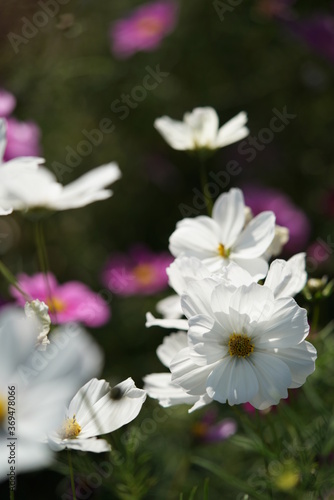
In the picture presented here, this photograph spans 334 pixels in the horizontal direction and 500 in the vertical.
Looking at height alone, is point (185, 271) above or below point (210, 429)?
above

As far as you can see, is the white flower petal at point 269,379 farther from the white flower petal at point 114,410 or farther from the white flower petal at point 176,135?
the white flower petal at point 176,135

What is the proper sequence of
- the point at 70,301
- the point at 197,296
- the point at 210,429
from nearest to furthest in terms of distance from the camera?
the point at 197,296
the point at 210,429
the point at 70,301

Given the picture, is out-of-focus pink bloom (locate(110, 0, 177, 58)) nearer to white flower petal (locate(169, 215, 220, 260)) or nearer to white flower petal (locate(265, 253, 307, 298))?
white flower petal (locate(169, 215, 220, 260))

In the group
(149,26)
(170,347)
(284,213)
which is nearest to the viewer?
(170,347)

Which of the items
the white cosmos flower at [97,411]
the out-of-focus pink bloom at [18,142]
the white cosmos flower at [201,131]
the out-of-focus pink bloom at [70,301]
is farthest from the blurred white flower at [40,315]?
the out-of-focus pink bloom at [18,142]

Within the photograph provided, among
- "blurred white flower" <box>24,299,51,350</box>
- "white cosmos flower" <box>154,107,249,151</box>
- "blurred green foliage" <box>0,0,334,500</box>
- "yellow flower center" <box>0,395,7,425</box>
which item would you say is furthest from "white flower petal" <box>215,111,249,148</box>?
"blurred green foliage" <box>0,0,334,500</box>

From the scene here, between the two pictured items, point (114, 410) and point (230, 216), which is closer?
point (114, 410)

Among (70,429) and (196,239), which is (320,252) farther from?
(70,429)

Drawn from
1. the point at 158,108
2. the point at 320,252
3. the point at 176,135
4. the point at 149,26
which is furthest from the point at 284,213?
the point at 176,135
